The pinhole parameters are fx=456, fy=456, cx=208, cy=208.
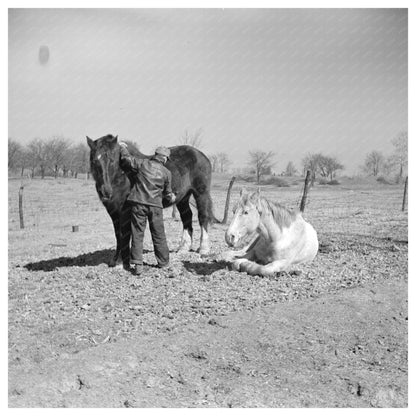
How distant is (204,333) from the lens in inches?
181

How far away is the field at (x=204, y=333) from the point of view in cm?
379

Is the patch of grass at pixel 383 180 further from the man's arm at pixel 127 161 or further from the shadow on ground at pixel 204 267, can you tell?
the man's arm at pixel 127 161

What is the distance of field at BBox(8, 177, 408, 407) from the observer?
12.5 ft

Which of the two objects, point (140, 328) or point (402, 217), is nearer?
point (140, 328)

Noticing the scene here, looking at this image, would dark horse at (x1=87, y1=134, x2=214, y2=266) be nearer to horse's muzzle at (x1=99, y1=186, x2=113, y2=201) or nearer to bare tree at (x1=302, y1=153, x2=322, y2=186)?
horse's muzzle at (x1=99, y1=186, x2=113, y2=201)

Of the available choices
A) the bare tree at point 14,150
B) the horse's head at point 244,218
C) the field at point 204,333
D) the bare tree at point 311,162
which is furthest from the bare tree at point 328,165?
the bare tree at point 14,150

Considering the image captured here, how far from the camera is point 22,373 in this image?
12.4ft

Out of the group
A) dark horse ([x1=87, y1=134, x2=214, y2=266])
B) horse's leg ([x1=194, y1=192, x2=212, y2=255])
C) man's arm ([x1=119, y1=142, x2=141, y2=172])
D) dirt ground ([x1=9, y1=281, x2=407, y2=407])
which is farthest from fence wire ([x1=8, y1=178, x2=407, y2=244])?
dirt ground ([x1=9, y1=281, x2=407, y2=407])

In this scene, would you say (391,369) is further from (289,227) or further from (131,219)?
(131,219)

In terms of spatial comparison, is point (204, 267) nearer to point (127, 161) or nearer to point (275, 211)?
point (275, 211)

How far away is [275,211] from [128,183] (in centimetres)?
203

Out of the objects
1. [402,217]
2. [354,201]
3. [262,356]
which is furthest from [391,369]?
[354,201]

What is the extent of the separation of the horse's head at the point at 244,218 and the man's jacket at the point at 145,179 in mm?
1002

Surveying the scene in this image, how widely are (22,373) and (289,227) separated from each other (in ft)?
13.1
